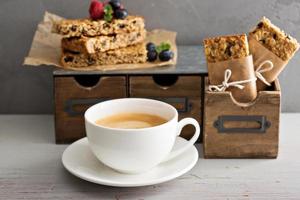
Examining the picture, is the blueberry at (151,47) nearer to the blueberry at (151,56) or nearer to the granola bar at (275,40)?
the blueberry at (151,56)

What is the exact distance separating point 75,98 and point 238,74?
35cm

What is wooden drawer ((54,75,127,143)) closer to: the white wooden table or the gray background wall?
the white wooden table

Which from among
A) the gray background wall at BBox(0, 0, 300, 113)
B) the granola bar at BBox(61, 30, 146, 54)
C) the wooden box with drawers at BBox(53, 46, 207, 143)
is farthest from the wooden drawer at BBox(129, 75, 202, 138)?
the gray background wall at BBox(0, 0, 300, 113)

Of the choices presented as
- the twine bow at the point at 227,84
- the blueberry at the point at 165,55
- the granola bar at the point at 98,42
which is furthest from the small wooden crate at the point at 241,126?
the granola bar at the point at 98,42

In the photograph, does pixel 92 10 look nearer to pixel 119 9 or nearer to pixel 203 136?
pixel 119 9

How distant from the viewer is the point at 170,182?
3.78 feet

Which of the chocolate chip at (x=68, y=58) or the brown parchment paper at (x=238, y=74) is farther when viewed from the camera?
the chocolate chip at (x=68, y=58)

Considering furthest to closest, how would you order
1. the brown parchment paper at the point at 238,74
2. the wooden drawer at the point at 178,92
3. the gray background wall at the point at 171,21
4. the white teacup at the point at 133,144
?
the gray background wall at the point at 171,21
the wooden drawer at the point at 178,92
the brown parchment paper at the point at 238,74
the white teacup at the point at 133,144

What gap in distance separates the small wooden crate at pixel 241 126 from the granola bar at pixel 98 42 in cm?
27

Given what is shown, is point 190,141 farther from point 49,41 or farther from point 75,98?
point 49,41

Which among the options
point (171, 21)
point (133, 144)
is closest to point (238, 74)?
point (133, 144)

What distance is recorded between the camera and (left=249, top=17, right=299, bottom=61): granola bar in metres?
1.21

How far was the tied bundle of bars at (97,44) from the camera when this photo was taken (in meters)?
1.33

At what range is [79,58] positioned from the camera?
1.33 m
